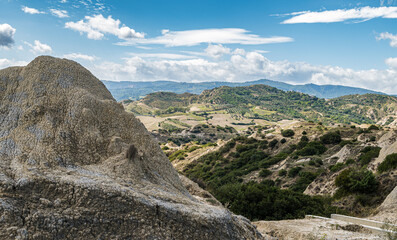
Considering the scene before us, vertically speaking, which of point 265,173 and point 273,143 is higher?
point 273,143

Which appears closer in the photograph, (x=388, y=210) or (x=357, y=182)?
(x=388, y=210)

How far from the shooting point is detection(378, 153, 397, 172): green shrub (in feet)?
81.3

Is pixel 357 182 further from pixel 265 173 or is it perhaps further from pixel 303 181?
pixel 265 173

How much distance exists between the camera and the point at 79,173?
9.73 metres

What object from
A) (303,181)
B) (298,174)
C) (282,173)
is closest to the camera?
(303,181)

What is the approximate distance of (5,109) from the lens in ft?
41.6

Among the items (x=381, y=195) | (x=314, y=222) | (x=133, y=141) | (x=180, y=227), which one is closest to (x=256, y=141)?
(x=381, y=195)

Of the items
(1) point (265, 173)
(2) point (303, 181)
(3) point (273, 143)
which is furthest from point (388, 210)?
(3) point (273, 143)

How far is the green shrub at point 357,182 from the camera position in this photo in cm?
2353

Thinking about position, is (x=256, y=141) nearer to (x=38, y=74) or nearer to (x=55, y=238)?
(x=38, y=74)

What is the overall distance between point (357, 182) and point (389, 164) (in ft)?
12.5

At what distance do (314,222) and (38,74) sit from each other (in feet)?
56.9

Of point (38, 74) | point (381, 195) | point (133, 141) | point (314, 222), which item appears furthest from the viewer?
point (381, 195)

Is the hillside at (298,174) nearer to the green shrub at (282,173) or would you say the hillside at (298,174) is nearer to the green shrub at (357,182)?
the green shrub at (357,182)
